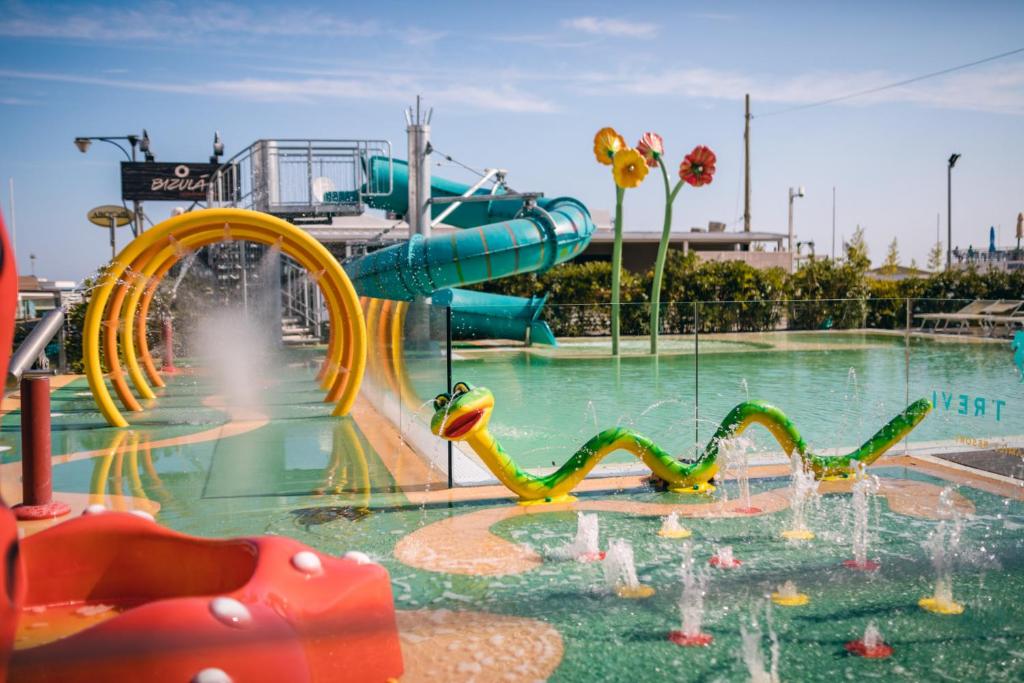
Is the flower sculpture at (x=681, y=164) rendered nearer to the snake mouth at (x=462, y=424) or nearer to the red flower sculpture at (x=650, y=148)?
the red flower sculpture at (x=650, y=148)

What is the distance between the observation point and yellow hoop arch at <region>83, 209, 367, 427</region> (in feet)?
36.7

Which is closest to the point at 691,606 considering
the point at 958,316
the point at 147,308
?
the point at 958,316

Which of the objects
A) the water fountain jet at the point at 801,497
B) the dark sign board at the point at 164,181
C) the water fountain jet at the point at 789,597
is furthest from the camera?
the dark sign board at the point at 164,181

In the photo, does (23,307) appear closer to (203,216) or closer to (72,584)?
(203,216)

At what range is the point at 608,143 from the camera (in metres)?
21.0

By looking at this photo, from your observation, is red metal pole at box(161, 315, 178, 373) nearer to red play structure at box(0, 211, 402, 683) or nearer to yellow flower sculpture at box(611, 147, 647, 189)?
yellow flower sculpture at box(611, 147, 647, 189)

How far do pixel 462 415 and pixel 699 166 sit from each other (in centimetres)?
1531

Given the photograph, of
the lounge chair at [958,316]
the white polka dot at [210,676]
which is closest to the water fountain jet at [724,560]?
the white polka dot at [210,676]

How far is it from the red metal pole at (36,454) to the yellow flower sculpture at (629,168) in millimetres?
15465

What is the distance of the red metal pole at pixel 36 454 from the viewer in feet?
22.4

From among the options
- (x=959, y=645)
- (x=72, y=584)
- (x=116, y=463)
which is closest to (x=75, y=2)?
(x=72, y=584)

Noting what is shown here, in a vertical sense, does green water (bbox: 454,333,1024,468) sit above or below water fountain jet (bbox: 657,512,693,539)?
above

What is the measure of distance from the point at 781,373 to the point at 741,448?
9.80 m

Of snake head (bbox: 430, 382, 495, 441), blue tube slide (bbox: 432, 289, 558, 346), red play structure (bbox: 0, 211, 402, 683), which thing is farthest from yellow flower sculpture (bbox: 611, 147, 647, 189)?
red play structure (bbox: 0, 211, 402, 683)
